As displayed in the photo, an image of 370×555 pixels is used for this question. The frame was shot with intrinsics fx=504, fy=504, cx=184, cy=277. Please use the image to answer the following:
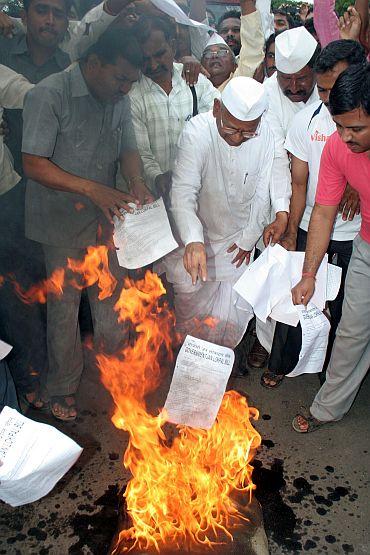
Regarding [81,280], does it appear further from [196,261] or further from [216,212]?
[216,212]

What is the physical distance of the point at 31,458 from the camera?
2.16 m

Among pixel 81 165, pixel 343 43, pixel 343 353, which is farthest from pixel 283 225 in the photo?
pixel 81 165

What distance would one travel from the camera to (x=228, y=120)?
11.6 ft

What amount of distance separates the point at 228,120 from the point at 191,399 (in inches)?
76.0

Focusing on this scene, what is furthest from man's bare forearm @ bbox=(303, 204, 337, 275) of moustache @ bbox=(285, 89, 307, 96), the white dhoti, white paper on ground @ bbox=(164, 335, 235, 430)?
moustache @ bbox=(285, 89, 307, 96)

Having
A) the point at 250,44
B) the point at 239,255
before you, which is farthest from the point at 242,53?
the point at 239,255

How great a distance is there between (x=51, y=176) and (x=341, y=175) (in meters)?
1.93

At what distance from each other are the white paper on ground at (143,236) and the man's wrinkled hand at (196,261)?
0.46 feet

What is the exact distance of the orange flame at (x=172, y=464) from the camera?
2.80 meters

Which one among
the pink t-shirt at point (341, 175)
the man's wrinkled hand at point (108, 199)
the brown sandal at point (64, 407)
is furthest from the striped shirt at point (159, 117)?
the brown sandal at point (64, 407)

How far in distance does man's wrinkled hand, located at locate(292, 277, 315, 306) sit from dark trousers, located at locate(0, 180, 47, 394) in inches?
75.5

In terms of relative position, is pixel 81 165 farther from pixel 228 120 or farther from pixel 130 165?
pixel 228 120

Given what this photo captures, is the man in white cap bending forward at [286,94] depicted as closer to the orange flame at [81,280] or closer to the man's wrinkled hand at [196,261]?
the man's wrinkled hand at [196,261]

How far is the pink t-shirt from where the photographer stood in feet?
10.6
